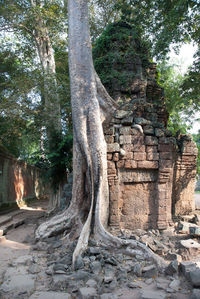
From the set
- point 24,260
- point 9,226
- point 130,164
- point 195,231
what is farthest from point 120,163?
point 9,226

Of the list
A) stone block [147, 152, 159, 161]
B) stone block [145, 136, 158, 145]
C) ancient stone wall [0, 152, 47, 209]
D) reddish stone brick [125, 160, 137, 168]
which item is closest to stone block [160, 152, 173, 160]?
stone block [147, 152, 159, 161]

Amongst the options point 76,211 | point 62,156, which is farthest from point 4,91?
point 76,211

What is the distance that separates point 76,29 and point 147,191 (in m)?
4.07

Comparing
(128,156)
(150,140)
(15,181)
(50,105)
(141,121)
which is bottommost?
(15,181)

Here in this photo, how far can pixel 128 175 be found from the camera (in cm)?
522

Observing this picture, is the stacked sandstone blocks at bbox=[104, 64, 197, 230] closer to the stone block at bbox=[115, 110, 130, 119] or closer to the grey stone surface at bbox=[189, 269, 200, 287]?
the stone block at bbox=[115, 110, 130, 119]

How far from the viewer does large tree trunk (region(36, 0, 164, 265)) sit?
4543 mm

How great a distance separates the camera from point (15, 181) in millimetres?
10242

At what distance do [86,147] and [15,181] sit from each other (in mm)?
6274

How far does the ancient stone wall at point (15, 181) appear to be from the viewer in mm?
8727

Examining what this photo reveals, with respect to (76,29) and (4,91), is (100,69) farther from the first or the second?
(4,91)

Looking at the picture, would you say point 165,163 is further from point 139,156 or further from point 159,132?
point 159,132

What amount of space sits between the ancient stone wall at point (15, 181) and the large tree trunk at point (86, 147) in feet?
13.6

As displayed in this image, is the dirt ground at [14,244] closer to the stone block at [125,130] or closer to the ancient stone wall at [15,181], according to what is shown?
the ancient stone wall at [15,181]
